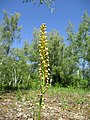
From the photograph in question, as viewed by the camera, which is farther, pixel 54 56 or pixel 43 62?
pixel 54 56

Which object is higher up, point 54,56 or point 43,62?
point 54,56

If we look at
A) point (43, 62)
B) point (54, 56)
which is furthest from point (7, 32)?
point (43, 62)

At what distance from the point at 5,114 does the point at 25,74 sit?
62.0 m

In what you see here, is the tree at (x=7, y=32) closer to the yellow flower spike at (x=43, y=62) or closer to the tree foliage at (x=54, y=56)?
the tree foliage at (x=54, y=56)

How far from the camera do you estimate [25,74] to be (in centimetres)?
7200

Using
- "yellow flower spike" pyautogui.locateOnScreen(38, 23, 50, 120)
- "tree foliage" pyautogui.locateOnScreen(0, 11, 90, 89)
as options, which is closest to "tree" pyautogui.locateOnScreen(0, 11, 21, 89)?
"tree foliage" pyautogui.locateOnScreen(0, 11, 90, 89)

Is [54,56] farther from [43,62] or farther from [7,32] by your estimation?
[43,62]

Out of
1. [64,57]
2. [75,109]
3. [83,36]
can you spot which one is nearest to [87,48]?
[83,36]

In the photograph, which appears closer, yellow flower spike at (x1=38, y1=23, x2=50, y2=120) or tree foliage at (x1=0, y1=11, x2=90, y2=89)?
yellow flower spike at (x1=38, y1=23, x2=50, y2=120)

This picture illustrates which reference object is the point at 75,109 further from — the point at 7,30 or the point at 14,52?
the point at 14,52

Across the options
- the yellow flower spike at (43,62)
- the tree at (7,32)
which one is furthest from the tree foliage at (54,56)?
the yellow flower spike at (43,62)

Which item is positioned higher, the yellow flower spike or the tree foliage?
the tree foliage

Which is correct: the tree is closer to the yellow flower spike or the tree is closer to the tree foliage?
the tree foliage

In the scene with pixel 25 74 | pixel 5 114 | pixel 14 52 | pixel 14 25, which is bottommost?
pixel 5 114
